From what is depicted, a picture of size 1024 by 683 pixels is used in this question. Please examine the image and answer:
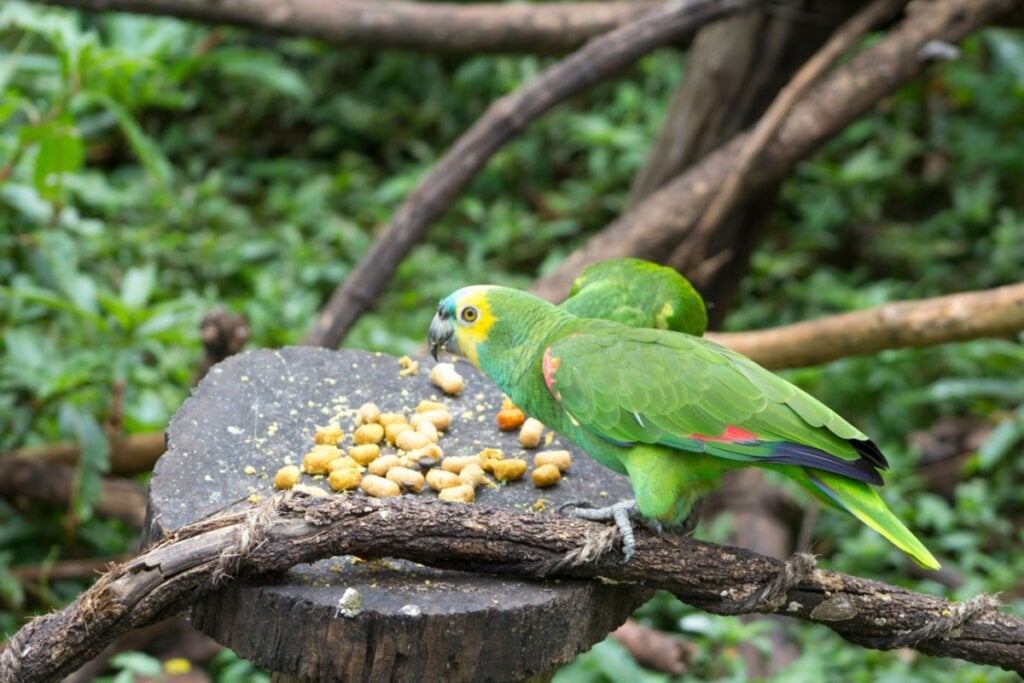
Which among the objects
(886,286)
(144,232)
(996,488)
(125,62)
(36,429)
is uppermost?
(125,62)

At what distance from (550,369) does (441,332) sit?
0.38 meters

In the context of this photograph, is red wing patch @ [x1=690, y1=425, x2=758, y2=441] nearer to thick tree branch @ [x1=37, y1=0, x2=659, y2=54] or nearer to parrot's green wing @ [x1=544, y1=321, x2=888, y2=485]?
parrot's green wing @ [x1=544, y1=321, x2=888, y2=485]

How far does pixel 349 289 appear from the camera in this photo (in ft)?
14.9

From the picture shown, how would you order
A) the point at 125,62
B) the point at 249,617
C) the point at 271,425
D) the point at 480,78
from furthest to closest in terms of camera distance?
the point at 480,78
the point at 125,62
the point at 271,425
the point at 249,617

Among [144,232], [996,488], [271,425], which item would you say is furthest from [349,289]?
[996,488]

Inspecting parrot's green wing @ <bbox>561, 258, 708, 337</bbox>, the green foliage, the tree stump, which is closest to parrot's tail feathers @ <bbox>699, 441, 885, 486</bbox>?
the tree stump

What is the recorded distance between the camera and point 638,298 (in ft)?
11.5

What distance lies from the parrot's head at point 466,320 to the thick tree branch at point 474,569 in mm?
602

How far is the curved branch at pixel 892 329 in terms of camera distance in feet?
13.3

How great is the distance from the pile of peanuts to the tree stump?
41 millimetres

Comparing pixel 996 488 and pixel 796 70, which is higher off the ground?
pixel 796 70

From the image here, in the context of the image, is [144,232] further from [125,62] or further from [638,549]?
[638,549]

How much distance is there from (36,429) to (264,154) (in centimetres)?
375

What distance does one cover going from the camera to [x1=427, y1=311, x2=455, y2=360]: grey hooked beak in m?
2.93
